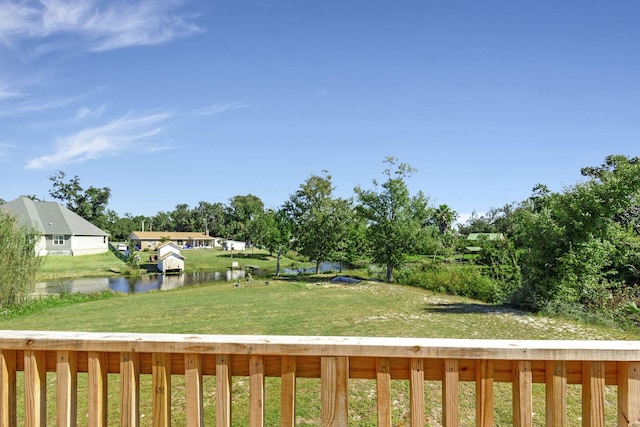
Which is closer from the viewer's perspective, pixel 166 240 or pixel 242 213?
pixel 166 240

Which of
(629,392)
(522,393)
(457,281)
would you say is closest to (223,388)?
(522,393)

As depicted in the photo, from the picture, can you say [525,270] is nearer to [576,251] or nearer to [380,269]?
[576,251]

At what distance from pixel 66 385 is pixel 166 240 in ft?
217

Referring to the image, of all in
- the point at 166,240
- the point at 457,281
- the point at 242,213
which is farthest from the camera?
the point at 242,213

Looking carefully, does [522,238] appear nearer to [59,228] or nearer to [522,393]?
[522,393]

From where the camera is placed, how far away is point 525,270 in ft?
42.0

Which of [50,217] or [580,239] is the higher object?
[50,217]

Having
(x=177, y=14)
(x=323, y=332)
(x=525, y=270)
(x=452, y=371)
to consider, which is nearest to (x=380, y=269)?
(x=525, y=270)

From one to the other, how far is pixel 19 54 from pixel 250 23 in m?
10.3

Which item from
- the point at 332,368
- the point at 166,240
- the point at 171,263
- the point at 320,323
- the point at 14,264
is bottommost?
the point at 171,263

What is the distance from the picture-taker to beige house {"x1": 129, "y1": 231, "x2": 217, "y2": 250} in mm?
65125

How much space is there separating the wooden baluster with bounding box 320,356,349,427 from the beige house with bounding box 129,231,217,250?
64.0 m

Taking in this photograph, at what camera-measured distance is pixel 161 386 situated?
1786mm

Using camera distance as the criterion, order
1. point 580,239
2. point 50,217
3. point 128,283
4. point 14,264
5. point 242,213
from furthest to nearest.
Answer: point 242,213, point 50,217, point 128,283, point 14,264, point 580,239
